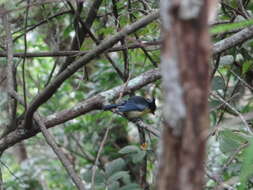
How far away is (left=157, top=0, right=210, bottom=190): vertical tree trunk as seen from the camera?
0.56 m

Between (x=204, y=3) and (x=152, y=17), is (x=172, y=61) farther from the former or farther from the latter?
(x=152, y=17)

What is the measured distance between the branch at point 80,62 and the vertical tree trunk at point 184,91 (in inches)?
19.3

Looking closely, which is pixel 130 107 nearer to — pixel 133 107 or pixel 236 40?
pixel 133 107

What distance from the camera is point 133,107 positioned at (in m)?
Answer: 2.11

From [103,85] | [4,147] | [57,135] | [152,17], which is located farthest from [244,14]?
[57,135]

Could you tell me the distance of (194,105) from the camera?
57 cm

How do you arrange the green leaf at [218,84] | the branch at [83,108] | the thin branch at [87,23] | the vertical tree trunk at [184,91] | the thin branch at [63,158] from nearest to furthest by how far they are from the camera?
1. the vertical tree trunk at [184,91]
2. the thin branch at [63,158]
3. the branch at [83,108]
4. the green leaf at [218,84]
5. the thin branch at [87,23]

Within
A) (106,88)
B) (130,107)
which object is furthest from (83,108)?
(106,88)

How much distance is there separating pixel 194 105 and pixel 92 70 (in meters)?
3.71

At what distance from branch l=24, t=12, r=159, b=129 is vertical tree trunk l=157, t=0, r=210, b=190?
0.49m

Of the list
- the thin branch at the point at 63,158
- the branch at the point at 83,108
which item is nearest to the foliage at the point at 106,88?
the branch at the point at 83,108

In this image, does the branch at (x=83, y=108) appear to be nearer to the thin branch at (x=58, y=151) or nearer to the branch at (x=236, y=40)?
the thin branch at (x=58, y=151)

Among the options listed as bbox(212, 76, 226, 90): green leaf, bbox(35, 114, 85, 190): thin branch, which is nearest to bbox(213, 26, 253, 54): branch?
bbox(212, 76, 226, 90): green leaf

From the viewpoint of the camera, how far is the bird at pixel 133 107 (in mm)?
1970
